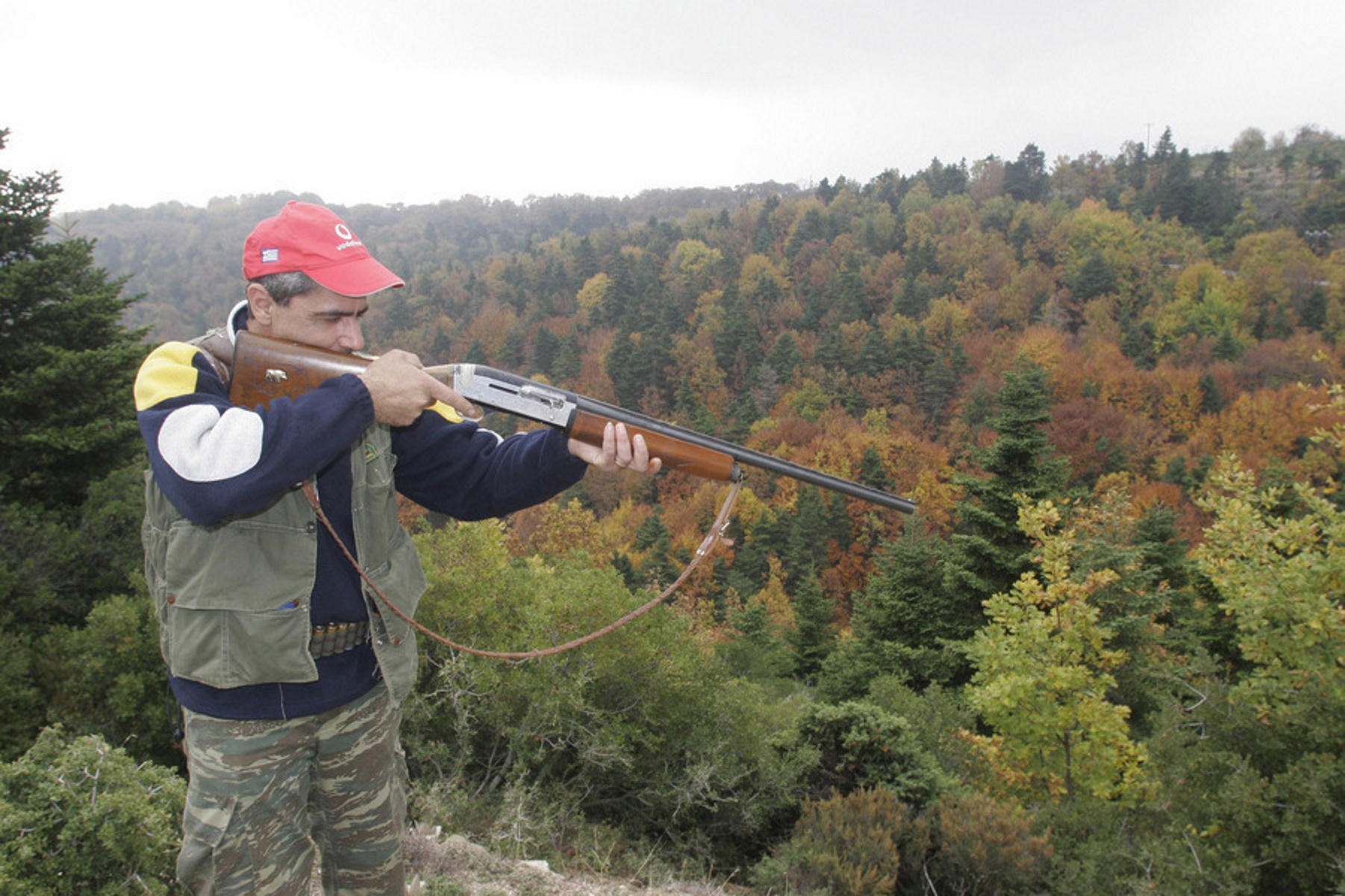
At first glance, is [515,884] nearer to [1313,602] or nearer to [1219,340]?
[1313,602]

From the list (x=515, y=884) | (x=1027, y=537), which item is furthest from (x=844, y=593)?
(x=515, y=884)

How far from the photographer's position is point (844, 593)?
57.9 meters

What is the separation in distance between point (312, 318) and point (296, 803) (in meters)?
1.67

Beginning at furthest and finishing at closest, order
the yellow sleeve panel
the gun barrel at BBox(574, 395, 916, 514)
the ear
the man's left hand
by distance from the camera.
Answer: the gun barrel at BBox(574, 395, 916, 514) → the man's left hand → the ear → the yellow sleeve panel

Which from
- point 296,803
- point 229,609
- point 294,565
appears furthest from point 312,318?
point 296,803

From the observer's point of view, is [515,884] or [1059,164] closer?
[515,884]

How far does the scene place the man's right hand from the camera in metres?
2.56

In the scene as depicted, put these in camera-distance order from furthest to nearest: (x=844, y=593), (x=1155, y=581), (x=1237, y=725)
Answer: (x=844, y=593), (x=1155, y=581), (x=1237, y=725)

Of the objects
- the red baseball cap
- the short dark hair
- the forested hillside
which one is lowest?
the forested hillside

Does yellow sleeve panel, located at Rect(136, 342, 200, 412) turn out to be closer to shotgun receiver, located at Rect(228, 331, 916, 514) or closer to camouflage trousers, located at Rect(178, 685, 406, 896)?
shotgun receiver, located at Rect(228, 331, 916, 514)

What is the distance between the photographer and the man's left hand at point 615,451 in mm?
3211

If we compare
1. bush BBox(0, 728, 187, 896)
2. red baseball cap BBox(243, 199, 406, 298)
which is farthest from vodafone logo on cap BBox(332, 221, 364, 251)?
bush BBox(0, 728, 187, 896)

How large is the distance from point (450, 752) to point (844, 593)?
50.5 m

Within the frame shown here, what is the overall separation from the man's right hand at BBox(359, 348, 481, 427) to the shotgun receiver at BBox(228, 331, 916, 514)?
0.15 m
